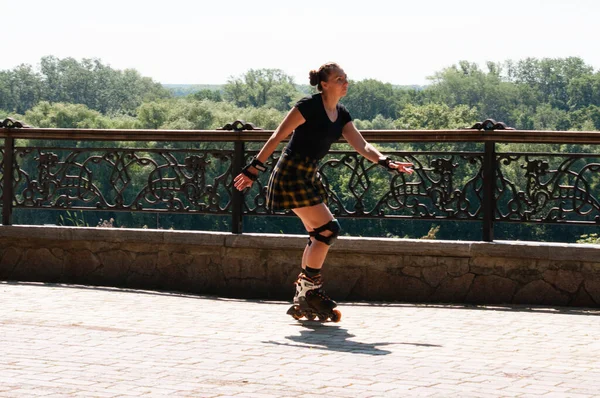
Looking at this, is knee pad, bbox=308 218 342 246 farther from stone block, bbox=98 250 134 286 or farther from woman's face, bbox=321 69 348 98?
stone block, bbox=98 250 134 286

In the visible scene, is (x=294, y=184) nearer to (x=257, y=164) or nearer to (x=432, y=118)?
(x=257, y=164)

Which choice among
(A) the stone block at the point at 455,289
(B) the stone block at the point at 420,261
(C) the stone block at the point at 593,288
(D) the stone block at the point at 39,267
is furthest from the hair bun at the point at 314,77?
(D) the stone block at the point at 39,267

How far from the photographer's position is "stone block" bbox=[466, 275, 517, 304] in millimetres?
8484

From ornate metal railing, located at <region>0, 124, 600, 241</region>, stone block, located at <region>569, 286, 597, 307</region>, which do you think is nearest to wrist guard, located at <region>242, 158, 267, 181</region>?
ornate metal railing, located at <region>0, 124, 600, 241</region>

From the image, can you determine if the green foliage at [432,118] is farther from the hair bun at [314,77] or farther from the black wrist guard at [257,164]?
the black wrist guard at [257,164]

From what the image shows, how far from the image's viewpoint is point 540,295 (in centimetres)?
841

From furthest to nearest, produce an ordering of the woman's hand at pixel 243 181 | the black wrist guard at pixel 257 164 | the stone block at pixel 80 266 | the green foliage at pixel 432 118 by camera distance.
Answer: the green foliage at pixel 432 118
the stone block at pixel 80 266
the black wrist guard at pixel 257 164
the woman's hand at pixel 243 181

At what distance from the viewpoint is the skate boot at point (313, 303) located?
24.2 feet

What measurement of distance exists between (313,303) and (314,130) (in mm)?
1230

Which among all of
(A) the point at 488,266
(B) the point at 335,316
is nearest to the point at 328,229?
(B) the point at 335,316

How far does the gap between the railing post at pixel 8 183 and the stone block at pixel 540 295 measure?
16.1ft

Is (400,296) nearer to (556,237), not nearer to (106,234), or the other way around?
(106,234)

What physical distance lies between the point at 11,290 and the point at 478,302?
13.2 feet

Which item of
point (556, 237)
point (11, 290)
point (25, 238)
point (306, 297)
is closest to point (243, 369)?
point (306, 297)
